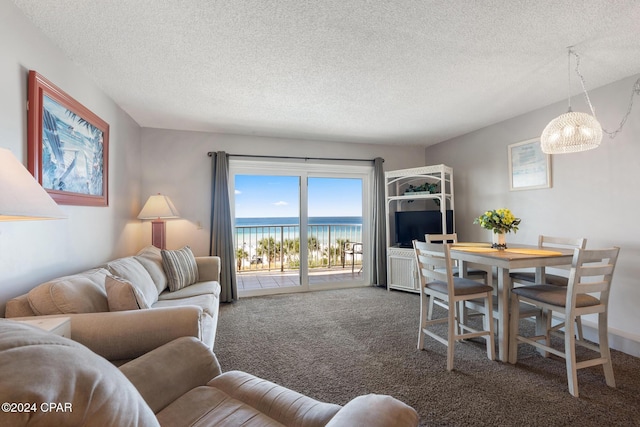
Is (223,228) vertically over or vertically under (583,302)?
over

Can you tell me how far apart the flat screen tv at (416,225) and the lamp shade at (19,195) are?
4183mm

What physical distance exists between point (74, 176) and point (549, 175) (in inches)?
181

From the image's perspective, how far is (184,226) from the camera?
4.03m

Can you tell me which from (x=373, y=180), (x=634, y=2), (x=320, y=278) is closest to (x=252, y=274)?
(x=320, y=278)

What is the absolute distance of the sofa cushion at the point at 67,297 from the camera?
152 cm

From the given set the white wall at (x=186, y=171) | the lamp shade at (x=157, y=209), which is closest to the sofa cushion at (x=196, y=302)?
the lamp shade at (x=157, y=209)

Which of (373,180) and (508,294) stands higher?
(373,180)

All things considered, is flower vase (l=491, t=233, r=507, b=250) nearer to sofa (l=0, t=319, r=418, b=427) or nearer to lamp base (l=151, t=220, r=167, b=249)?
sofa (l=0, t=319, r=418, b=427)

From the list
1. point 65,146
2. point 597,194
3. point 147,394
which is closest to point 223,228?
point 65,146

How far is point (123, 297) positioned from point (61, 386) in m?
1.34

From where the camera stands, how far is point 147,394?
1.08 metres

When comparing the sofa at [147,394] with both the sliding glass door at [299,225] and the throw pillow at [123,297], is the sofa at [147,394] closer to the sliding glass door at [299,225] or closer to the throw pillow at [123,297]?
the throw pillow at [123,297]

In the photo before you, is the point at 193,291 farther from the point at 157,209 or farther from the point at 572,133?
the point at 572,133

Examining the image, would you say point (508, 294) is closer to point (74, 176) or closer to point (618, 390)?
point (618, 390)
